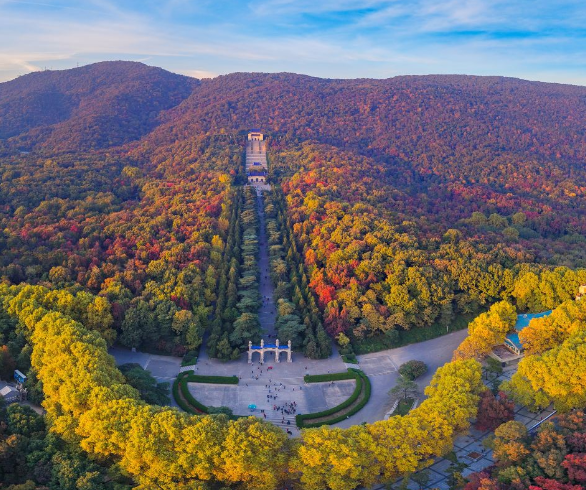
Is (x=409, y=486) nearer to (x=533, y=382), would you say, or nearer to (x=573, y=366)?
(x=533, y=382)

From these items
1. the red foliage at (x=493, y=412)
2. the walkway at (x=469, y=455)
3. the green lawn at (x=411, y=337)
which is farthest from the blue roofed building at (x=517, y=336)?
the red foliage at (x=493, y=412)

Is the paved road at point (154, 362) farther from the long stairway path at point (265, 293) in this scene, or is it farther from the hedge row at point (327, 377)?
the hedge row at point (327, 377)

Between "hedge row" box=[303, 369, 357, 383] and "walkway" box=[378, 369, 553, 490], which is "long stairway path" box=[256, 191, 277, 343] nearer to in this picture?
"hedge row" box=[303, 369, 357, 383]

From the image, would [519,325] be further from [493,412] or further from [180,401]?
[180,401]

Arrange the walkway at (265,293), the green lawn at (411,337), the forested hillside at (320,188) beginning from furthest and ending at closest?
the forested hillside at (320,188) < the walkway at (265,293) < the green lawn at (411,337)

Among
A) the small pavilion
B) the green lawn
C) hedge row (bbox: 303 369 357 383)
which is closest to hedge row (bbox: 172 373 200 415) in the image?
the small pavilion

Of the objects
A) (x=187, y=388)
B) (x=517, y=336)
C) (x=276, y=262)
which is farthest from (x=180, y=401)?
(x=517, y=336)
